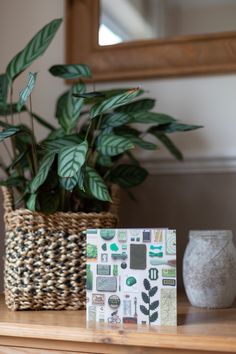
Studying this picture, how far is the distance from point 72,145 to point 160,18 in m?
0.56

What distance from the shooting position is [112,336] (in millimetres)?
864

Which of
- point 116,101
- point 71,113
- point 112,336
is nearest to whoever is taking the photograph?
point 112,336

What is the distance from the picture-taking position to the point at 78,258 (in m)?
1.08

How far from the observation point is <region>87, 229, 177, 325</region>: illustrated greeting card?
92 centimetres

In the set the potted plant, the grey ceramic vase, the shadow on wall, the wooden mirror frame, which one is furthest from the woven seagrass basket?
the wooden mirror frame

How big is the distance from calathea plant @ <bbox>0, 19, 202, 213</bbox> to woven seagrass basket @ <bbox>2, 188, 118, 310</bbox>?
0.14 feet

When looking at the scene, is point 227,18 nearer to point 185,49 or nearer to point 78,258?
point 185,49

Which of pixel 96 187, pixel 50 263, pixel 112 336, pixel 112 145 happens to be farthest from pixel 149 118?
pixel 112 336

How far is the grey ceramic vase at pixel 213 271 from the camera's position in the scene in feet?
3.56

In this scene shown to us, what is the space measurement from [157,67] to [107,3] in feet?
0.79

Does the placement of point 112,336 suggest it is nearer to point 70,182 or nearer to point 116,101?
point 70,182

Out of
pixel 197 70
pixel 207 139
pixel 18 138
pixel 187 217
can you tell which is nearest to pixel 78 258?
pixel 18 138

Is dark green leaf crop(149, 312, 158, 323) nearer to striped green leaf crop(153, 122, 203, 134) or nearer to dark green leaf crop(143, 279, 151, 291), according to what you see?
dark green leaf crop(143, 279, 151, 291)

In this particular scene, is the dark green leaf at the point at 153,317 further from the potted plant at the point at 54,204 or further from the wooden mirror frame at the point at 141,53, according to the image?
the wooden mirror frame at the point at 141,53
